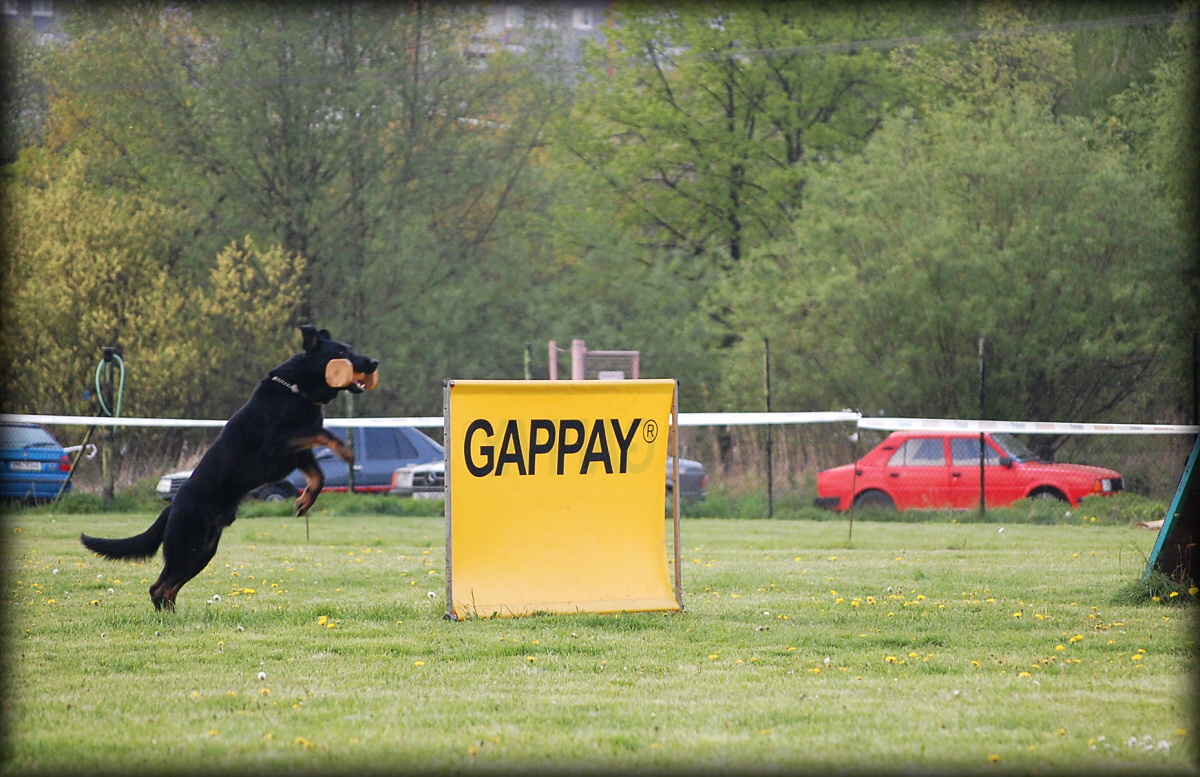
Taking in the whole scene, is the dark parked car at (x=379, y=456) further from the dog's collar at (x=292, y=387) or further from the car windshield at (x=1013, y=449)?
the dog's collar at (x=292, y=387)

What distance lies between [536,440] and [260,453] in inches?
62.5

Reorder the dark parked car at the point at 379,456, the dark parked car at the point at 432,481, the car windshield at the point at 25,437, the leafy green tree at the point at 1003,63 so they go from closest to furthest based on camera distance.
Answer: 1. the car windshield at the point at 25,437
2. the dark parked car at the point at 432,481
3. the dark parked car at the point at 379,456
4. the leafy green tree at the point at 1003,63

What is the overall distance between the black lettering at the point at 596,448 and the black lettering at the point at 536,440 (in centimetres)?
24

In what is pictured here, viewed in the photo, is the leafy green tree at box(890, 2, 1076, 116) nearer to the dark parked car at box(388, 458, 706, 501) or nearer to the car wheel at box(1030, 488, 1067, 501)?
the dark parked car at box(388, 458, 706, 501)

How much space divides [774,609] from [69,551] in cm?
701

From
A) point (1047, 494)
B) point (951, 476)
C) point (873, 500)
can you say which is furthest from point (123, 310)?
point (1047, 494)

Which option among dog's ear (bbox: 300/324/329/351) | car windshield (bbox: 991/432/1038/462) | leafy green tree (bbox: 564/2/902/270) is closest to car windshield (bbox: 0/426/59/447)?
dog's ear (bbox: 300/324/329/351)

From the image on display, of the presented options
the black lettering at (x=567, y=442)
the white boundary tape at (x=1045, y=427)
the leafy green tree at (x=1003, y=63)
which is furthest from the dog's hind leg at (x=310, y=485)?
the leafy green tree at (x=1003, y=63)

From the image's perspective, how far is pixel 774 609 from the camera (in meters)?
7.89

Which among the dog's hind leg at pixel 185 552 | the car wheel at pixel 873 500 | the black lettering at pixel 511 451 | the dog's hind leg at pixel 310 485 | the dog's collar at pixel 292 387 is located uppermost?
the dog's collar at pixel 292 387

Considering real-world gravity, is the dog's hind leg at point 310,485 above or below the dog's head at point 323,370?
below

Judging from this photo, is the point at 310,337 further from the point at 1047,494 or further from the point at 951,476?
the point at 1047,494

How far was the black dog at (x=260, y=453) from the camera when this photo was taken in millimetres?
7414

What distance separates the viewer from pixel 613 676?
5766 mm
